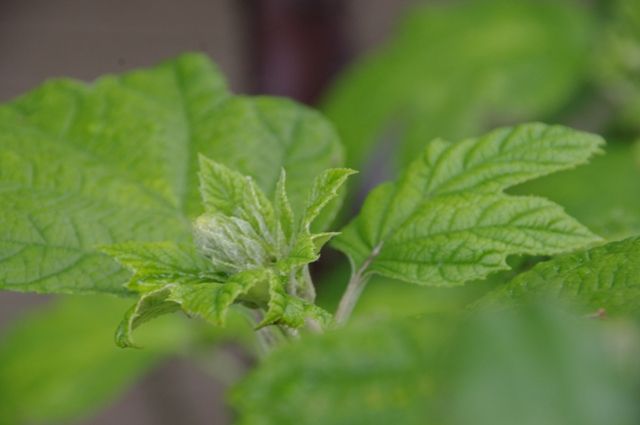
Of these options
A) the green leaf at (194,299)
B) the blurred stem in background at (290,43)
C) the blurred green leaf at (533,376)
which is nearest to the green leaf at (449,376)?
the blurred green leaf at (533,376)

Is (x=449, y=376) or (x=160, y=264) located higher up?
(x=449, y=376)

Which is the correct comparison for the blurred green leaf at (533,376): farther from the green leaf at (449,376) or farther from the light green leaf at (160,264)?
the light green leaf at (160,264)

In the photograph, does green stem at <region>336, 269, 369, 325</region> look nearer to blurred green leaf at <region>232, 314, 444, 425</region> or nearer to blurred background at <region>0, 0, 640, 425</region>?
blurred green leaf at <region>232, 314, 444, 425</region>

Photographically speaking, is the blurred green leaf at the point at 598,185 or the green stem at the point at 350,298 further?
the blurred green leaf at the point at 598,185

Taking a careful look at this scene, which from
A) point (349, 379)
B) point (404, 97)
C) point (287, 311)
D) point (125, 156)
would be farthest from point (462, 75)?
point (349, 379)

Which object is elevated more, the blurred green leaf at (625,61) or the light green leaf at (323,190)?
the light green leaf at (323,190)

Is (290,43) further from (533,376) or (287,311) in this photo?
(533,376)

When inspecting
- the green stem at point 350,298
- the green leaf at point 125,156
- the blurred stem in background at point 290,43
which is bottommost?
the blurred stem in background at point 290,43
